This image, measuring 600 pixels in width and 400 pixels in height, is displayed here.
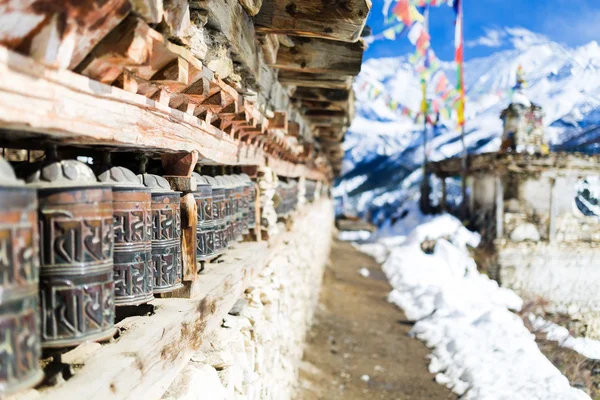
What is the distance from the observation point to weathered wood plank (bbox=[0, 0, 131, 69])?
1035 mm

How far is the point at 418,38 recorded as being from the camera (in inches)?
492

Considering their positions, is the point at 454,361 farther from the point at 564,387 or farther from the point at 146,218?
the point at 146,218

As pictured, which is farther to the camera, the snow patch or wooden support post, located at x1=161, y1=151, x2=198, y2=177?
the snow patch

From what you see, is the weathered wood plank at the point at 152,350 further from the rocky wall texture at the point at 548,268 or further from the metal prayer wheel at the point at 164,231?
the rocky wall texture at the point at 548,268

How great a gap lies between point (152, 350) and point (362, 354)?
17.2 ft

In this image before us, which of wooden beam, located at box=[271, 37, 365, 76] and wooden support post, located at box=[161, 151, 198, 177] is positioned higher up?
wooden beam, located at box=[271, 37, 365, 76]

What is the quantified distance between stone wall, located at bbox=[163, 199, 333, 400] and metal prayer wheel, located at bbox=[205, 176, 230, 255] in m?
0.43

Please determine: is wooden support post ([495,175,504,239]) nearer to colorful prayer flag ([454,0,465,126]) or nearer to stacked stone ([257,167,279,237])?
colorful prayer flag ([454,0,465,126])

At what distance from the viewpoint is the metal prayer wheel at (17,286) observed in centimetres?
103

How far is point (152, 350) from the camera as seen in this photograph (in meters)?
1.62

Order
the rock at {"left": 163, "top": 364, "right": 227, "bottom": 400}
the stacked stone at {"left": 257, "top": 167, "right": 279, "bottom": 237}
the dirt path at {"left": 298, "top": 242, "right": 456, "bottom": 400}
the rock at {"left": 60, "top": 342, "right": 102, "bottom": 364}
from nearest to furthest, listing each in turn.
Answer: the rock at {"left": 60, "top": 342, "right": 102, "bottom": 364} → the rock at {"left": 163, "top": 364, "right": 227, "bottom": 400} → the stacked stone at {"left": 257, "top": 167, "right": 279, "bottom": 237} → the dirt path at {"left": 298, "top": 242, "right": 456, "bottom": 400}

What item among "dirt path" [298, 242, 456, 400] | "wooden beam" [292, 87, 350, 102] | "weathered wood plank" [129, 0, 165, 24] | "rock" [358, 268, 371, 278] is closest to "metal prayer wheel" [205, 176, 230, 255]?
"weathered wood plank" [129, 0, 165, 24]

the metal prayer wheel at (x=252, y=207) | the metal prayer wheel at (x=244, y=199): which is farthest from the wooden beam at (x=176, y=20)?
the metal prayer wheel at (x=252, y=207)

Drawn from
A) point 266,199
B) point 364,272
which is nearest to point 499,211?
point 364,272
